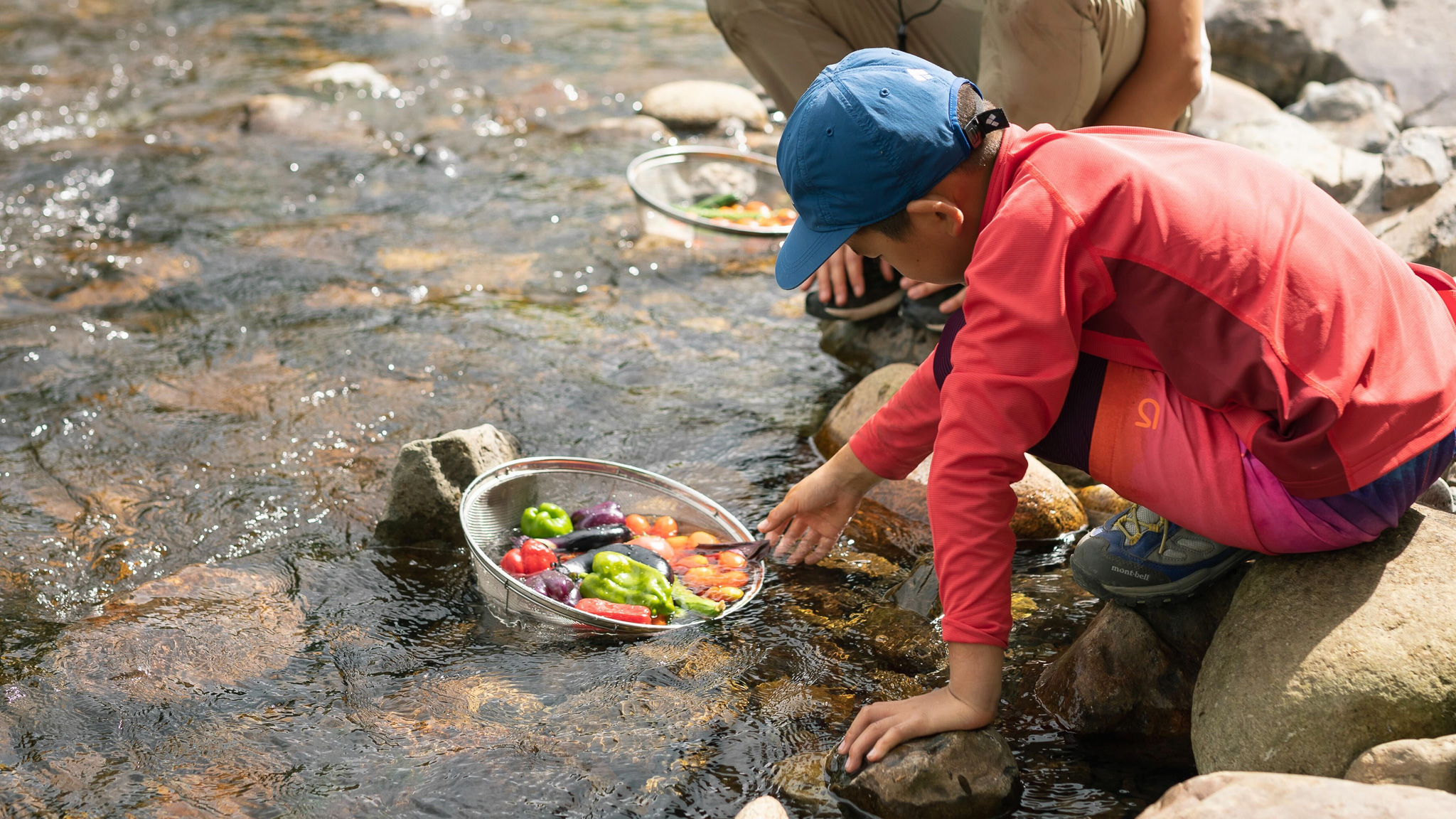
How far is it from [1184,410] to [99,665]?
7.87 feet

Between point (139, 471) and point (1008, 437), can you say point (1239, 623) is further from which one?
point (139, 471)

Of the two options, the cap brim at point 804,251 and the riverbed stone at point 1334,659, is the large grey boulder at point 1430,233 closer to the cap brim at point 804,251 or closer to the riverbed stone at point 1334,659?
the riverbed stone at point 1334,659

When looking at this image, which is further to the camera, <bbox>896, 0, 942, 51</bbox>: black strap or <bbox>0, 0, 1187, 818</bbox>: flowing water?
<bbox>896, 0, 942, 51</bbox>: black strap

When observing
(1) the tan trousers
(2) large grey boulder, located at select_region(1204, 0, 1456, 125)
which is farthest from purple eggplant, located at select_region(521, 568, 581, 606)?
(2) large grey boulder, located at select_region(1204, 0, 1456, 125)

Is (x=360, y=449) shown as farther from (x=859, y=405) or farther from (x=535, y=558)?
(x=859, y=405)

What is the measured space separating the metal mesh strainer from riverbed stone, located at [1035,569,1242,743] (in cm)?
82

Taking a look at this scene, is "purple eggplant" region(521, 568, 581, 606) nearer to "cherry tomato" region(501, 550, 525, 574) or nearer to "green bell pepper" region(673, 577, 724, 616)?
"cherry tomato" region(501, 550, 525, 574)

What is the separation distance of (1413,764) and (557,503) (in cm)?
216

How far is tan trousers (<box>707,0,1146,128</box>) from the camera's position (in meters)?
3.37

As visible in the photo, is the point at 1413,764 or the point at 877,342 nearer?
the point at 1413,764

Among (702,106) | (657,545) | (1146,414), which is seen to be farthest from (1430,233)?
(702,106)

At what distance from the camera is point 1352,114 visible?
631 cm

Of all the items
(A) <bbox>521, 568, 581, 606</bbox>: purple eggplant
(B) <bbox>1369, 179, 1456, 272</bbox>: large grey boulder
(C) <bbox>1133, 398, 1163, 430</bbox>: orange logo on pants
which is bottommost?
(A) <bbox>521, 568, 581, 606</bbox>: purple eggplant

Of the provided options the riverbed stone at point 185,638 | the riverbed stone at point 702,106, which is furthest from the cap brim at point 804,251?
the riverbed stone at point 702,106
